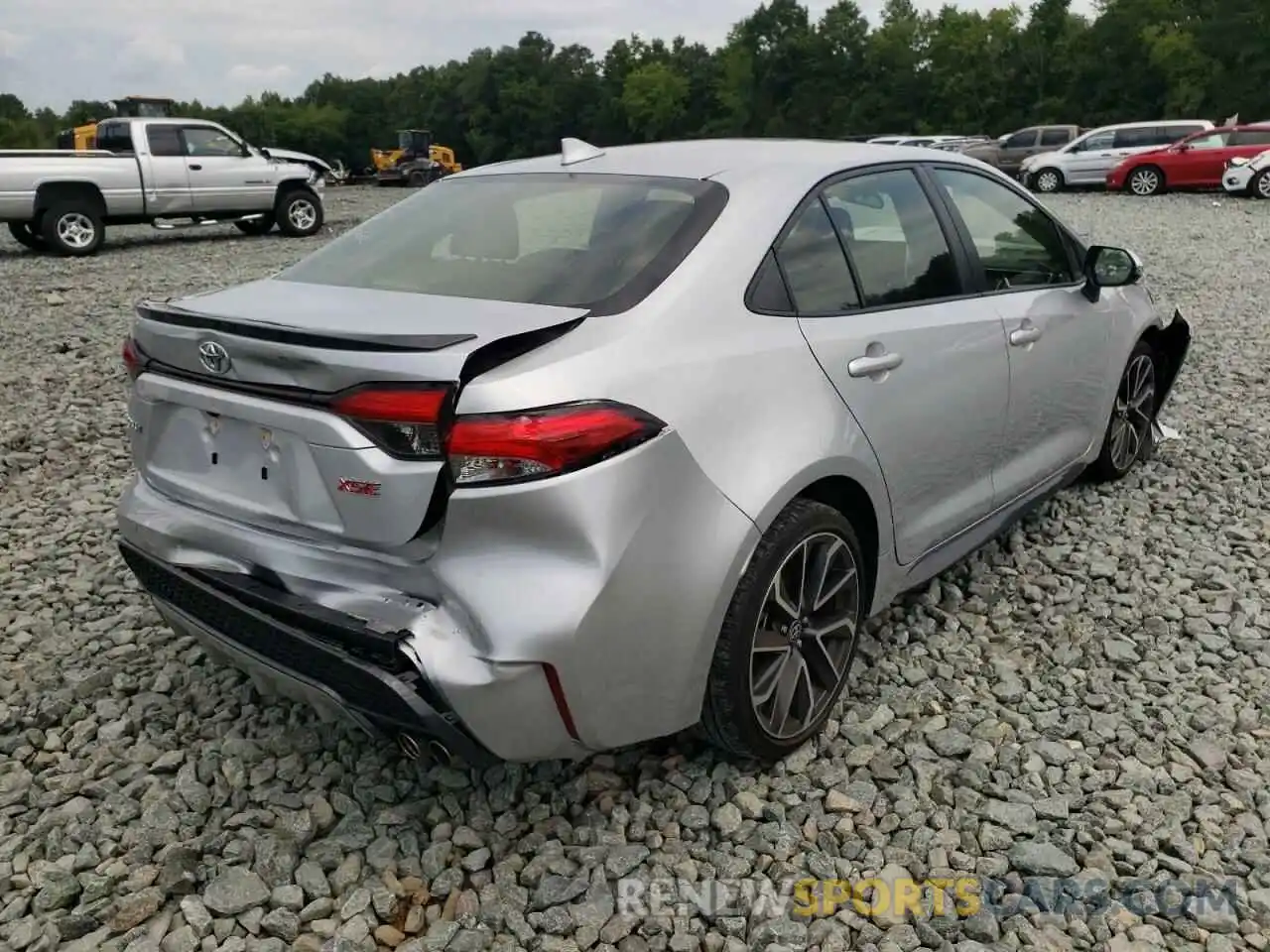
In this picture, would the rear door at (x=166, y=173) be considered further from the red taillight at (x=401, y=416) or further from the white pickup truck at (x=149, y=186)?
the red taillight at (x=401, y=416)

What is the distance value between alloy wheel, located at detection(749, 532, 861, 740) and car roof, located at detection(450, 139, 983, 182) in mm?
1059

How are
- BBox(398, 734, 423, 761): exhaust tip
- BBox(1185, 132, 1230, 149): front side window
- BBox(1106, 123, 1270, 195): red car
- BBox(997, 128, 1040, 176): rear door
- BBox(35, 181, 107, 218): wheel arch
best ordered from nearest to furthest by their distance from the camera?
BBox(398, 734, 423, 761): exhaust tip, BBox(35, 181, 107, 218): wheel arch, BBox(1106, 123, 1270, 195): red car, BBox(1185, 132, 1230, 149): front side window, BBox(997, 128, 1040, 176): rear door

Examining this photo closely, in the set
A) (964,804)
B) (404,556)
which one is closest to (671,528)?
(404,556)

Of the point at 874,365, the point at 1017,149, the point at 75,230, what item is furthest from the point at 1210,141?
the point at 874,365

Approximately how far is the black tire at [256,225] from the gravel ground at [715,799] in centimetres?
1307

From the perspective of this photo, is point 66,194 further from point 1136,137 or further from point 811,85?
point 811,85

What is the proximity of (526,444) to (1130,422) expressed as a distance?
3.64 metres

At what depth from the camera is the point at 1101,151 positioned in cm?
2348

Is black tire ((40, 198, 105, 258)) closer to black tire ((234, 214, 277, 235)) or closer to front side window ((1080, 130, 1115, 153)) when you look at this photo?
black tire ((234, 214, 277, 235))

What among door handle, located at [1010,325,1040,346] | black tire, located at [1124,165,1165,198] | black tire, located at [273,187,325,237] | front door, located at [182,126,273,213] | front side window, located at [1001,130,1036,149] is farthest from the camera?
front side window, located at [1001,130,1036,149]

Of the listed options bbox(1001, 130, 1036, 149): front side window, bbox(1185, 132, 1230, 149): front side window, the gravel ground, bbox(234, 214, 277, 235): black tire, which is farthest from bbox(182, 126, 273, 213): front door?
bbox(1001, 130, 1036, 149): front side window

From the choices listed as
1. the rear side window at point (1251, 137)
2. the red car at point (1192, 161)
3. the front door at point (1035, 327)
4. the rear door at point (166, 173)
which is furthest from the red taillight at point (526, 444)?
the rear side window at point (1251, 137)

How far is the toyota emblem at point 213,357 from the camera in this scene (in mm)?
2359

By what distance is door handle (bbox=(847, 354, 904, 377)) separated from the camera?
272 centimetres
